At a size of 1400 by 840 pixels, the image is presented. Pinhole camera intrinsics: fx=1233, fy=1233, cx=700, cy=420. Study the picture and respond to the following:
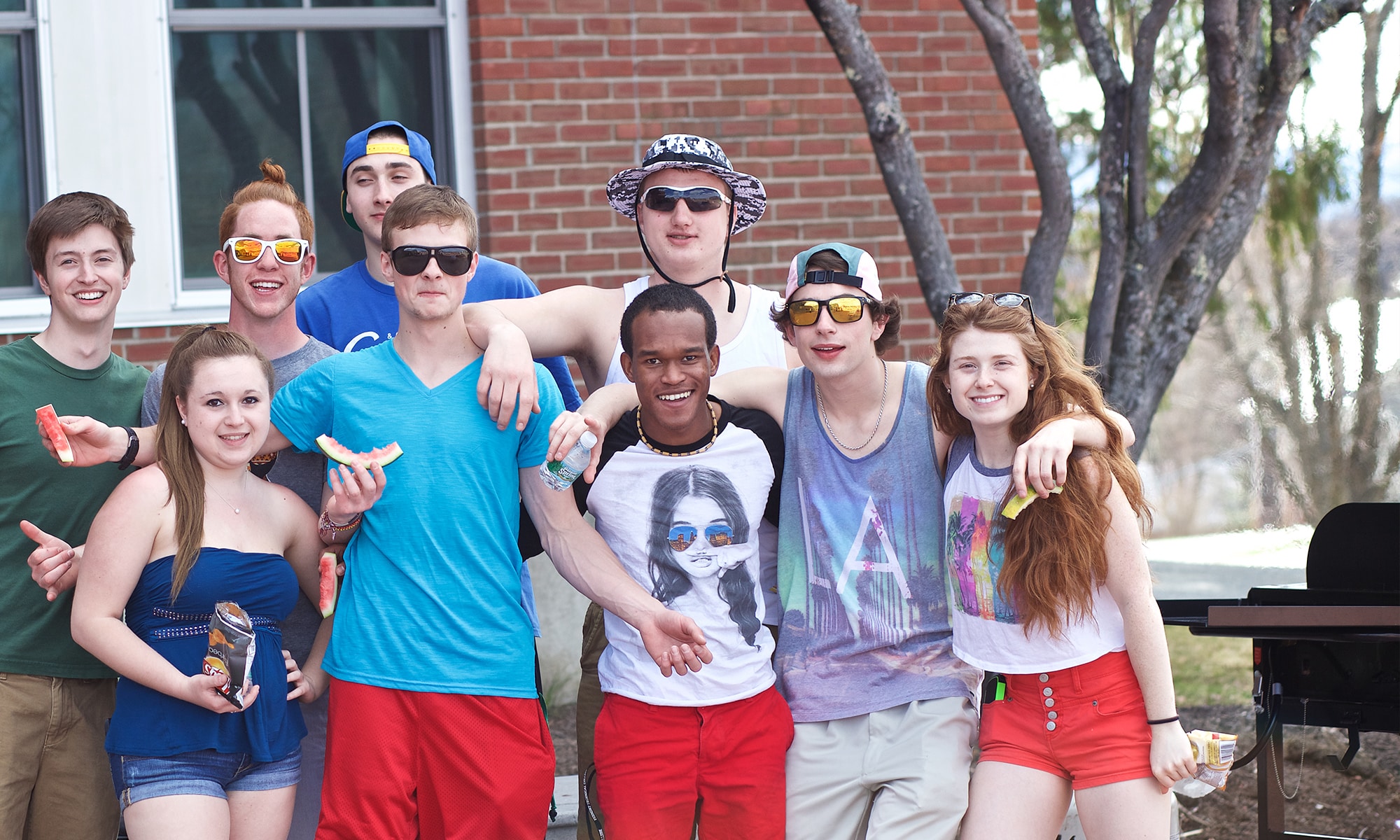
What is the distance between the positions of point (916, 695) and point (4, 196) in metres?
5.07

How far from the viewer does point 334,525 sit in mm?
3023

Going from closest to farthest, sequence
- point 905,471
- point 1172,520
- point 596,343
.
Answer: point 905,471 < point 596,343 < point 1172,520

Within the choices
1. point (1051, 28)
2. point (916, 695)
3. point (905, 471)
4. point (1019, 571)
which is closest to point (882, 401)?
point (905, 471)

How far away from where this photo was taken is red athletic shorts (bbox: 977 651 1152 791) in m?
3.02

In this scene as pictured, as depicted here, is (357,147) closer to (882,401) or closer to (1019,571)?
(882,401)

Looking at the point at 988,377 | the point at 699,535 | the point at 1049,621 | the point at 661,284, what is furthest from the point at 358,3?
the point at 1049,621

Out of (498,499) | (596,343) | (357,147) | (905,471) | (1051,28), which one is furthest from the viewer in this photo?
(1051,28)

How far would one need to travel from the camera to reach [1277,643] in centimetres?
437

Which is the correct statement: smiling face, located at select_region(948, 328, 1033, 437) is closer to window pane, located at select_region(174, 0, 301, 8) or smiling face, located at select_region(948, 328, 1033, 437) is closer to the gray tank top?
the gray tank top

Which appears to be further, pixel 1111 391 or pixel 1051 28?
pixel 1051 28

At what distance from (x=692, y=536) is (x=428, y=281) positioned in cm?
91

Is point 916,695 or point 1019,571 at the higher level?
point 1019,571

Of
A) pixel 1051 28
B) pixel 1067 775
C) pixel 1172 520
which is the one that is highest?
pixel 1051 28

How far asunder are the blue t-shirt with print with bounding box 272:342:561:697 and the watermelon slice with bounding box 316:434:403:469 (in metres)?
0.04
